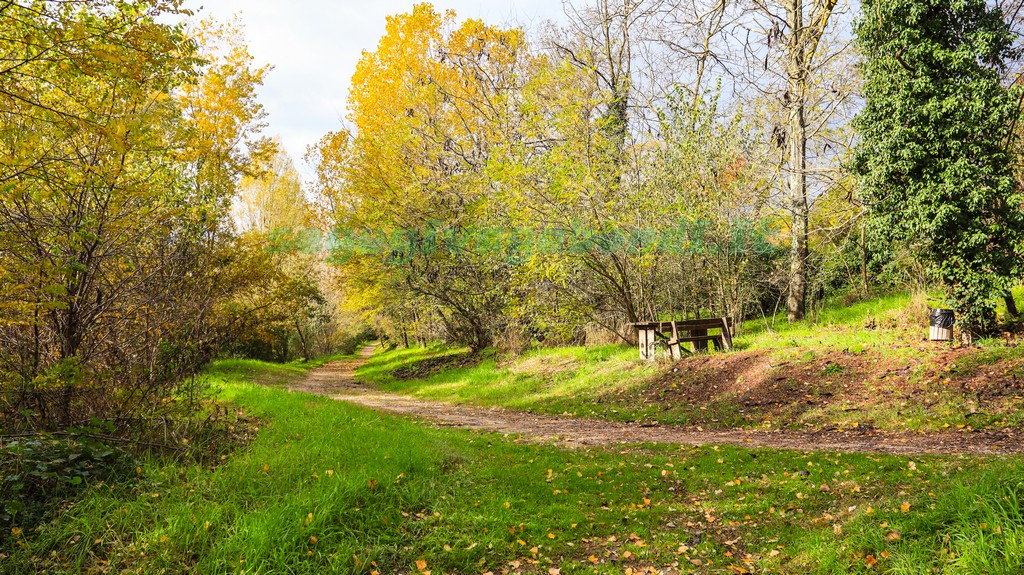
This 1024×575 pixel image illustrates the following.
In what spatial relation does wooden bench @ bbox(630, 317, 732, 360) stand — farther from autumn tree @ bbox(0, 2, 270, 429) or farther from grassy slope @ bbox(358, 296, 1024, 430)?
autumn tree @ bbox(0, 2, 270, 429)

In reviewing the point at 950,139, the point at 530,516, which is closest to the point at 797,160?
the point at 950,139

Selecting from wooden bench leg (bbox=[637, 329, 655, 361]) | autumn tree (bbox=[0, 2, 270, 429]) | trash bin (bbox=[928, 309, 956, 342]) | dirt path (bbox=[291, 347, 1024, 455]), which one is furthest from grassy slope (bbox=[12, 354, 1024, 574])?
wooden bench leg (bbox=[637, 329, 655, 361])

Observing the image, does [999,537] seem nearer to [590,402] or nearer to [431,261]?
[590,402]

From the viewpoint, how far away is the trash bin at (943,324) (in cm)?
896

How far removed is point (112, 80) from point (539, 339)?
1404cm

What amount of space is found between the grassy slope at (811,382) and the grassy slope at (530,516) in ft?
7.76

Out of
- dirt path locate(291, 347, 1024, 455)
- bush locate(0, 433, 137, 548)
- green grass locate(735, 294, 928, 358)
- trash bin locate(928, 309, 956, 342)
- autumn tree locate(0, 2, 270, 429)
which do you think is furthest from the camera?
green grass locate(735, 294, 928, 358)

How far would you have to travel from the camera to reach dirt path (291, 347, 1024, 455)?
18.6ft

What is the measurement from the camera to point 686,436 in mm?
7434

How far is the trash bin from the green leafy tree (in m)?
0.29

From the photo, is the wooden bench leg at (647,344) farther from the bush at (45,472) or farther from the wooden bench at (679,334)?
the bush at (45,472)

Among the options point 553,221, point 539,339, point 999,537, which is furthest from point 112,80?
point 539,339

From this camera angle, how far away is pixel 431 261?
1722 cm

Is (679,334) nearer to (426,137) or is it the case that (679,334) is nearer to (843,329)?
(843,329)
